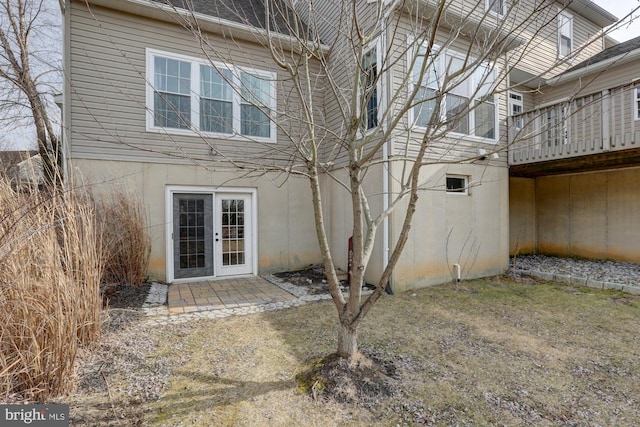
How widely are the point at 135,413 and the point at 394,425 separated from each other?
6.40ft

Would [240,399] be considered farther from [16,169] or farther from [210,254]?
[210,254]

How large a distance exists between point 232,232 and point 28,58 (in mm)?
8333

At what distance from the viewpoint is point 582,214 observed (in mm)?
9070

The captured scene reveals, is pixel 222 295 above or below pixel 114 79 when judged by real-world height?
below

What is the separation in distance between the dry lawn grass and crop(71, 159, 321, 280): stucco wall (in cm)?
272

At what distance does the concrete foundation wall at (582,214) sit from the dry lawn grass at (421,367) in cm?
437

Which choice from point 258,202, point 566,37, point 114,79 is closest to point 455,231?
point 258,202

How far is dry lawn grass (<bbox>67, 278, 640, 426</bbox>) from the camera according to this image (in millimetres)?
2424

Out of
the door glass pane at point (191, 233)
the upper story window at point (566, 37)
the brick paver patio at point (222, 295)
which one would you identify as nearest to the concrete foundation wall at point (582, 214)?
the upper story window at point (566, 37)

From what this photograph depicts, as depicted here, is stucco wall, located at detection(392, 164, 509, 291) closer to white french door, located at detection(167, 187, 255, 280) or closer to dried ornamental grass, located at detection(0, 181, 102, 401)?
white french door, located at detection(167, 187, 255, 280)

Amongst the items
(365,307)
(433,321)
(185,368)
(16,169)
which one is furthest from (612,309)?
(16,169)

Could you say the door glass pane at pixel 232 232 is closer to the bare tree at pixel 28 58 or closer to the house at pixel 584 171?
the bare tree at pixel 28 58

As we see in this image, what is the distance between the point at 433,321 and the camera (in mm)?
4496

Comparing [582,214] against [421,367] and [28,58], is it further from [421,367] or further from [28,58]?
[28,58]
